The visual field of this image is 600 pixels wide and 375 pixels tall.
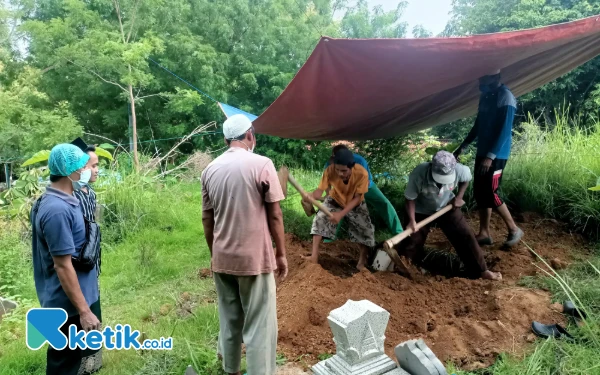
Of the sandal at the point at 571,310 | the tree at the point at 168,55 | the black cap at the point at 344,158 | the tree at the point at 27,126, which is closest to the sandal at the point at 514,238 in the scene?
the sandal at the point at 571,310

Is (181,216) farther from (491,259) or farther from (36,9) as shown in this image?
(36,9)

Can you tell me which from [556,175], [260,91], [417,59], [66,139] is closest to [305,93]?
[417,59]

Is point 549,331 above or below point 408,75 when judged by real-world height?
below

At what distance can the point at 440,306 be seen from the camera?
9.76 ft

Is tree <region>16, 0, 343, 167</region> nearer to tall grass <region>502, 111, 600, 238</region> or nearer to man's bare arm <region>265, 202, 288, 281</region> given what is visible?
tall grass <region>502, 111, 600, 238</region>

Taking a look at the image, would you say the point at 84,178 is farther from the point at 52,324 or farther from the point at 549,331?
the point at 549,331

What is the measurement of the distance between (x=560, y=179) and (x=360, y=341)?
422 centimetres

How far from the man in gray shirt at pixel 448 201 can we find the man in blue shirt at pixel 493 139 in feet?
0.82

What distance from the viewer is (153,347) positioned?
2.61 metres

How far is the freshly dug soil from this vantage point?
7.84ft

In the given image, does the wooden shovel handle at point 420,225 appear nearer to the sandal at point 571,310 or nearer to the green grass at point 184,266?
the green grass at point 184,266

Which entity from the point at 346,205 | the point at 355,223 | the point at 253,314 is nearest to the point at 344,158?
the point at 346,205

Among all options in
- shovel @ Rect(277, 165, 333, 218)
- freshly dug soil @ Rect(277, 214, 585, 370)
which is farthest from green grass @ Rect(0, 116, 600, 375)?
shovel @ Rect(277, 165, 333, 218)

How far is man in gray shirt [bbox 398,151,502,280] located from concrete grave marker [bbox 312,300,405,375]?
1.77 metres
